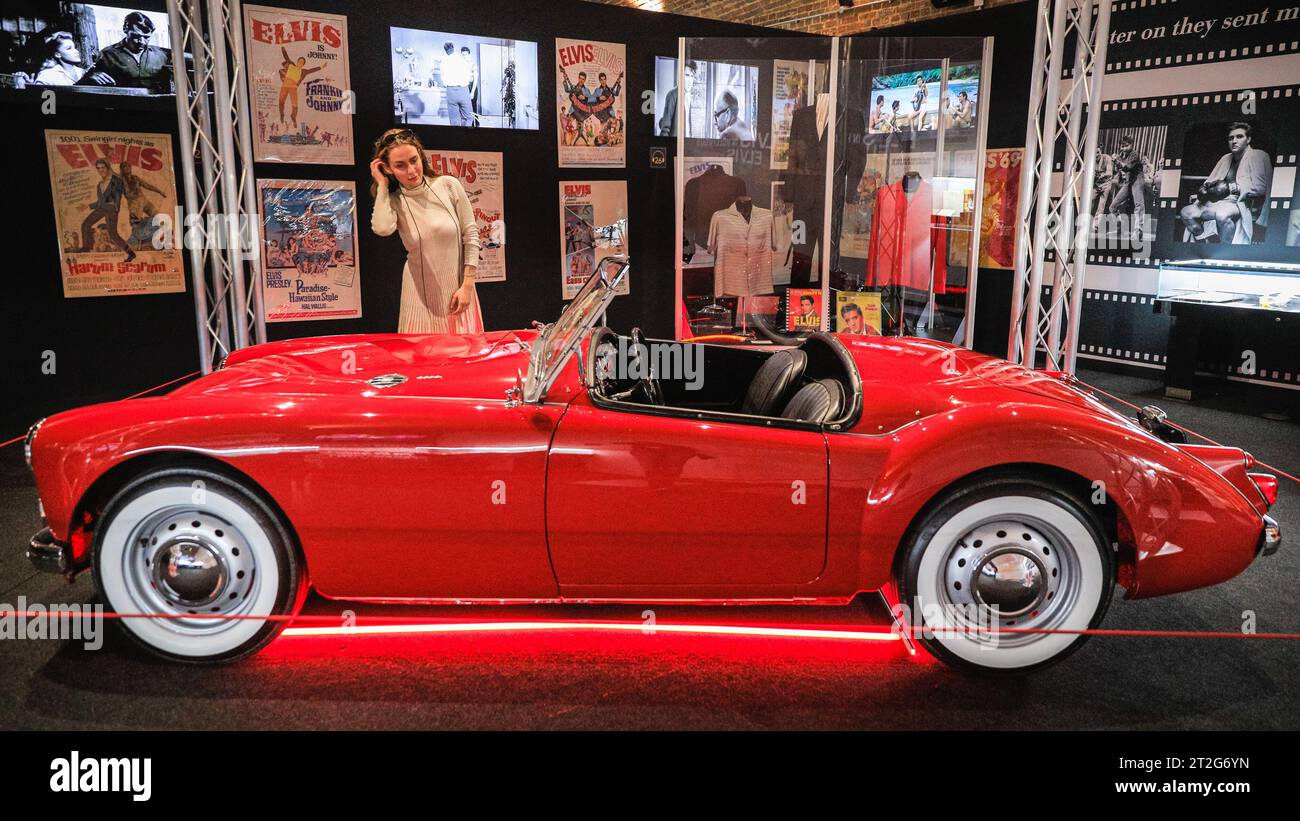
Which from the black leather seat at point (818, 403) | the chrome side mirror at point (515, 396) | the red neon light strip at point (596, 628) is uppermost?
the chrome side mirror at point (515, 396)

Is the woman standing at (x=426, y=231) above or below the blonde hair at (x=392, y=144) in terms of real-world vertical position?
below

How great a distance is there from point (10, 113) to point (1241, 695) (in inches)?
279

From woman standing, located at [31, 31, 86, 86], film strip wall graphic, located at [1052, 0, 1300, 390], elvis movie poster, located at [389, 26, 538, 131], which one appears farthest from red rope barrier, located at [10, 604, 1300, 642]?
film strip wall graphic, located at [1052, 0, 1300, 390]

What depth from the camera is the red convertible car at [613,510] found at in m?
2.53

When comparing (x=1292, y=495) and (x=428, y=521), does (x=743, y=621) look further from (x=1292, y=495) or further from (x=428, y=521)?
(x=1292, y=495)

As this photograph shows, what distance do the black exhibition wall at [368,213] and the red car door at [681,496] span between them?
15.6 feet

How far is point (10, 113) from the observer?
18.0 feet

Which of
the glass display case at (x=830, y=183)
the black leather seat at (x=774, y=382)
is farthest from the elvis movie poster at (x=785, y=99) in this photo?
the black leather seat at (x=774, y=382)

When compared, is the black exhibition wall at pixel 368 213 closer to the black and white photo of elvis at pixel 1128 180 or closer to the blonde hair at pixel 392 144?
the blonde hair at pixel 392 144

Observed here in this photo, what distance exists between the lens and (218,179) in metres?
5.16

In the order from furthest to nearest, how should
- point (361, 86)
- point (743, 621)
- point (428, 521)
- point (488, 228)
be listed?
point (488, 228), point (361, 86), point (743, 621), point (428, 521)

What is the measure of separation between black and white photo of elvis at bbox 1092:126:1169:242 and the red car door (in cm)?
646
